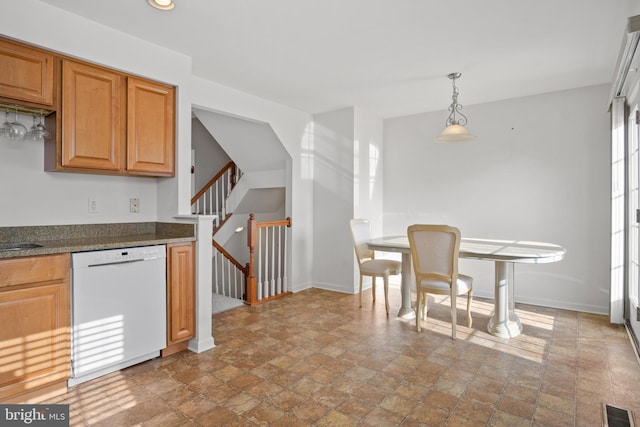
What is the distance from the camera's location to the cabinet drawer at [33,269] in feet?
6.43

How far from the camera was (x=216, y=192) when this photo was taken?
587 cm

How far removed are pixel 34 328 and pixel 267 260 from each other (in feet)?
9.03

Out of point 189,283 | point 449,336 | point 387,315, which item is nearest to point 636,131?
point 449,336

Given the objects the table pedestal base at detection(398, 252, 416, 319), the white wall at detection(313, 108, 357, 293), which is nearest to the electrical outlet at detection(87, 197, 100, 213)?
the white wall at detection(313, 108, 357, 293)

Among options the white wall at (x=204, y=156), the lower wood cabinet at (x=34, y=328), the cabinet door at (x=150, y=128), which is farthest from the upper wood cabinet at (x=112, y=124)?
the white wall at (x=204, y=156)

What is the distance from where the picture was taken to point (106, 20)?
8.16 ft

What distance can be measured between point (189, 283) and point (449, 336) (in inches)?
90.3

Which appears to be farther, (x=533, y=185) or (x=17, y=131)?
(x=533, y=185)

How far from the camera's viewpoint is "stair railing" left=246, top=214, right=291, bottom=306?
426 centimetres

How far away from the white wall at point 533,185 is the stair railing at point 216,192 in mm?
Answer: 2895

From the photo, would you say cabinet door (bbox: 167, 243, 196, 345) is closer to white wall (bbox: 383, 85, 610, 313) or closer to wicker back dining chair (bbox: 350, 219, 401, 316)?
wicker back dining chair (bbox: 350, 219, 401, 316)

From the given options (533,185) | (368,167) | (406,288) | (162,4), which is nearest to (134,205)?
(162,4)

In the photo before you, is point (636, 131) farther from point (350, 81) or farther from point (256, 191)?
point (256, 191)

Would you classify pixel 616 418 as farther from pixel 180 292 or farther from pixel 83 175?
pixel 83 175
